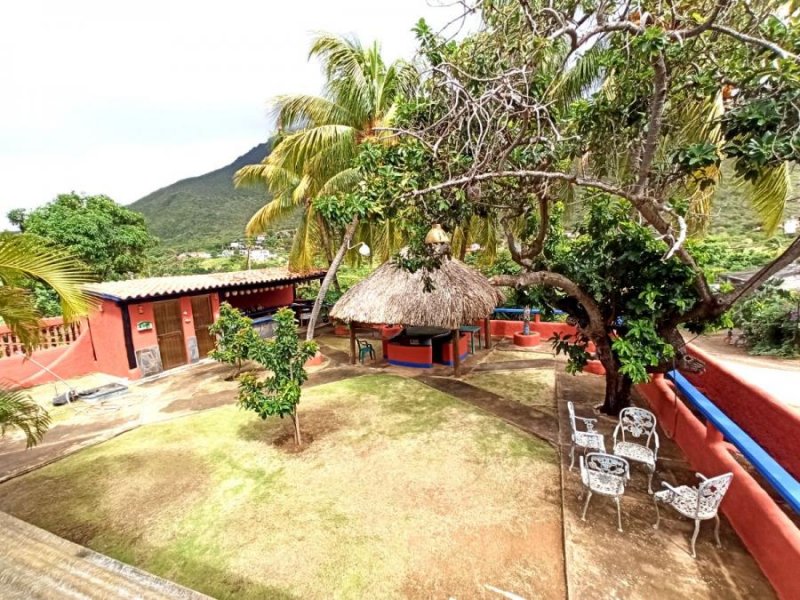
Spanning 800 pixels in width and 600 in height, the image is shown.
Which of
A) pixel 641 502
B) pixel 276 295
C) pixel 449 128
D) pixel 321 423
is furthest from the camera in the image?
pixel 276 295

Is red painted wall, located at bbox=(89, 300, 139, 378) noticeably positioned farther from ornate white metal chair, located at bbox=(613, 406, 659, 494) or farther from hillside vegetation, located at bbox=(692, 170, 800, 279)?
hillside vegetation, located at bbox=(692, 170, 800, 279)

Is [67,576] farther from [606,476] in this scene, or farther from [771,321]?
[771,321]

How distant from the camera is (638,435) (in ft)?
18.3

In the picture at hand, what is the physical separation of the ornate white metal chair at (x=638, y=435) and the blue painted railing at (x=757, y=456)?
68cm

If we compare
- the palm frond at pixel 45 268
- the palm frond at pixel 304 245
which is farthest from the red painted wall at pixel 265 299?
the palm frond at pixel 45 268

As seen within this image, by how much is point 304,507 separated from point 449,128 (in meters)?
5.38

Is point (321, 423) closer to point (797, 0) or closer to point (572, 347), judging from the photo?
point (572, 347)

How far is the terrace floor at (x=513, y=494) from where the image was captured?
3641mm

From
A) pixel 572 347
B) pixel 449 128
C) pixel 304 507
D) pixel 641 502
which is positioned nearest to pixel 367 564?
pixel 304 507

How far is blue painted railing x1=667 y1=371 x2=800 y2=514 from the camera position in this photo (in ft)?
12.1

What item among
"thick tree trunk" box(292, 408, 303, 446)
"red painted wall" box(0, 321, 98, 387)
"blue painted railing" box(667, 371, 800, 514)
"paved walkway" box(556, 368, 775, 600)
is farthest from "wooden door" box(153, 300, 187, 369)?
"blue painted railing" box(667, 371, 800, 514)

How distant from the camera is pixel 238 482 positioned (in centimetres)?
557

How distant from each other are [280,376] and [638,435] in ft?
18.1

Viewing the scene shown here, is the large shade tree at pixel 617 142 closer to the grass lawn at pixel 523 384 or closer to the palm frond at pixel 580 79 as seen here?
the grass lawn at pixel 523 384
